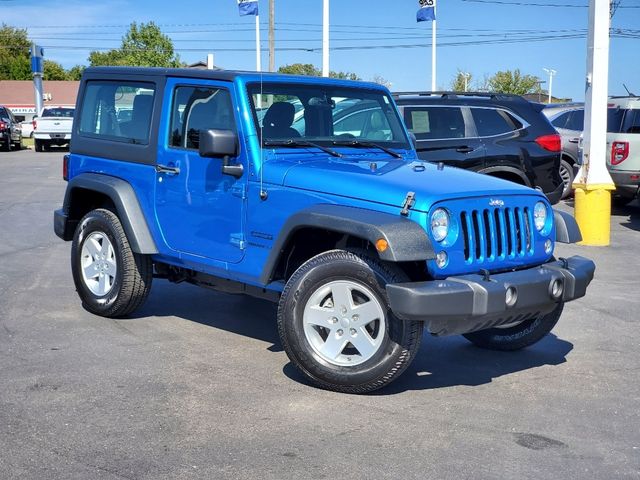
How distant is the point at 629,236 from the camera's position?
13.0 m

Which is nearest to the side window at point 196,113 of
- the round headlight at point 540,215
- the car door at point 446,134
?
the round headlight at point 540,215

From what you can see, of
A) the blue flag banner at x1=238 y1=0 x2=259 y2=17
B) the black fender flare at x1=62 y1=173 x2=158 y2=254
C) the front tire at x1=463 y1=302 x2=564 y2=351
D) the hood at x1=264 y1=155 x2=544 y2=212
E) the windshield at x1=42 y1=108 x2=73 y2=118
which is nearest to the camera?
the hood at x1=264 y1=155 x2=544 y2=212

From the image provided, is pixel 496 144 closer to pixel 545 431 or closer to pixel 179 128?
pixel 179 128

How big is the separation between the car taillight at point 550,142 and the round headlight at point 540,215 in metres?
6.50

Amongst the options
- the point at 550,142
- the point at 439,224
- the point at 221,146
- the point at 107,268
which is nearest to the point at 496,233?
the point at 439,224

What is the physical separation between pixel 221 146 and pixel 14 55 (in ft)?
367

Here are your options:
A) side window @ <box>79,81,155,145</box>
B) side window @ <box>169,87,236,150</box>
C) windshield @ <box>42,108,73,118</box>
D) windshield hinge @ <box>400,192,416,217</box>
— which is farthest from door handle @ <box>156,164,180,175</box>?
windshield @ <box>42,108,73,118</box>

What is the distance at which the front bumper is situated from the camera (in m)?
4.96

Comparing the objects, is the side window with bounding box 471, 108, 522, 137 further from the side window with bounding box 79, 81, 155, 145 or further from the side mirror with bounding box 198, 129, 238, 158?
the side mirror with bounding box 198, 129, 238, 158

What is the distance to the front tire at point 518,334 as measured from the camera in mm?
6312

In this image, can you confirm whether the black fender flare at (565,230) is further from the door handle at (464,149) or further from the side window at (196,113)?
the door handle at (464,149)

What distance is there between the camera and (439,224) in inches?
207

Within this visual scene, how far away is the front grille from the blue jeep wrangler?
0.01 metres

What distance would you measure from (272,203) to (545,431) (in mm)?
2235
